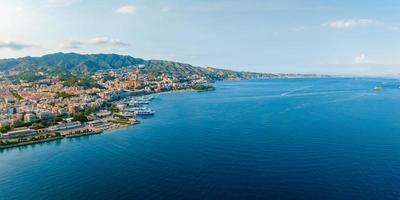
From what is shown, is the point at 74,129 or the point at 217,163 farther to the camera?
the point at 74,129

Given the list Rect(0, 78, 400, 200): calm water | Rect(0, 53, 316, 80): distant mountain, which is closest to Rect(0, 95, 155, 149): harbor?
Rect(0, 78, 400, 200): calm water

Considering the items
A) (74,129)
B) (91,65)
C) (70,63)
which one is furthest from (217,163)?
(70,63)

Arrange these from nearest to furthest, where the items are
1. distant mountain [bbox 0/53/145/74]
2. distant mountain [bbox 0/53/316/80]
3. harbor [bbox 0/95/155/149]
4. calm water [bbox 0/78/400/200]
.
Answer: calm water [bbox 0/78/400/200] < harbor [bbox 0/95/155/149] < distant mountain [bbox 0/53/316/80] < distant mountain [bbox 0/53/145/74]

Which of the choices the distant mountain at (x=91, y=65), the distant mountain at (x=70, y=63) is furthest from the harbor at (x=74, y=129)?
the distant mountain at (x=70, y=63)

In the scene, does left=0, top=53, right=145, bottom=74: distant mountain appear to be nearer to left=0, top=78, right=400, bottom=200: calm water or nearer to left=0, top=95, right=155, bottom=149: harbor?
left=0, top=95, right=155, bottom=149: harbor

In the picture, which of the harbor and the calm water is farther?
the harbor

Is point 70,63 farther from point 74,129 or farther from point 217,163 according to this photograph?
point 217,163
